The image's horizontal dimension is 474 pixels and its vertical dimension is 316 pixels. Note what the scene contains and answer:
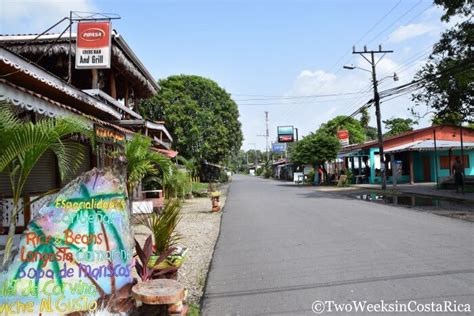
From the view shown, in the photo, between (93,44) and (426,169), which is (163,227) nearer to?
(93,44)

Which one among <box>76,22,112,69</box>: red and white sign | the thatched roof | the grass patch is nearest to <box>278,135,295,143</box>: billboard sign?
the thatched roof

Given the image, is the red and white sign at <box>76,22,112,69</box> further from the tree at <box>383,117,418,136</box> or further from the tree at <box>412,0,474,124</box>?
the tree at <box>383,117,418,136</box>

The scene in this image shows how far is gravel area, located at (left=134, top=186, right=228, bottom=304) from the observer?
6.24m

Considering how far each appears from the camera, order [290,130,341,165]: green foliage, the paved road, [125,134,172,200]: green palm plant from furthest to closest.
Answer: [290,130,341,165]: green foliage < [125,134,172,200]: green palm plant < the paved road

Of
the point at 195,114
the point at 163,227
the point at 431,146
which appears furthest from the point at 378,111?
the point at 163,227

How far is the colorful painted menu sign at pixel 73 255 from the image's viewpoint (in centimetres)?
381

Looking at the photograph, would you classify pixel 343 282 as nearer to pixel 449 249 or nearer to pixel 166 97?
pixel 449 249

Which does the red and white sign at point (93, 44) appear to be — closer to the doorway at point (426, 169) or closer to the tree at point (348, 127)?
the doorway at point (426, 169)

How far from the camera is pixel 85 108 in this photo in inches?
398

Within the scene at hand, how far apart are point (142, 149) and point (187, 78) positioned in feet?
105

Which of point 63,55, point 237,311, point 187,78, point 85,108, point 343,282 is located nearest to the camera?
point 237,311

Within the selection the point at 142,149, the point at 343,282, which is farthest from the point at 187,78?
the point at 343,282

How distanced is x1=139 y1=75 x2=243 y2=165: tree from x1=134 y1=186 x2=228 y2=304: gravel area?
18.6 m

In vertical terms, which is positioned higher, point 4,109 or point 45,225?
point 4,109
